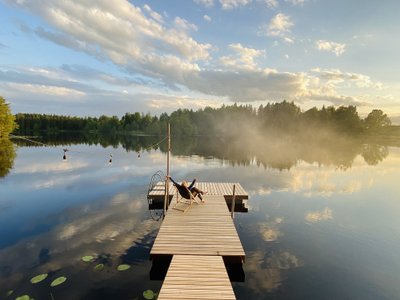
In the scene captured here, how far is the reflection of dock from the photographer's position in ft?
Result: 24.4

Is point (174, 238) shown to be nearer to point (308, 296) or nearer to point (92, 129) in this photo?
point (308, 296)

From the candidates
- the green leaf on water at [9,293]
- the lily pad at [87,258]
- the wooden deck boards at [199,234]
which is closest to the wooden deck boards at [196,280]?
the wooden deck boards at [199,234]

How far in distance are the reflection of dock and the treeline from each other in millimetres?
117800

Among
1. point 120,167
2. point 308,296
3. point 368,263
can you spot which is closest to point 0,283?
point 308,296

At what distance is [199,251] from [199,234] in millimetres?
1540

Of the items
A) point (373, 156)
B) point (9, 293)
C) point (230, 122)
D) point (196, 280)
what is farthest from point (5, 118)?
point (230, 122)

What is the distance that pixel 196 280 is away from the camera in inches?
311

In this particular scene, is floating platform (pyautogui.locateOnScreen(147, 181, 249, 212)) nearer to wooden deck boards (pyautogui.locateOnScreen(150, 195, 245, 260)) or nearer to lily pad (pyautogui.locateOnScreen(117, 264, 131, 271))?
wooden deck boards (pyautogui.locateOnScreen(150, 195, 245, 260))

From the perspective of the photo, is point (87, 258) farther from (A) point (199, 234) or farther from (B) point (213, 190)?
(B) point (213, 190)

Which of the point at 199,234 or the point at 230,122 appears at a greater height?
the point at 230,122

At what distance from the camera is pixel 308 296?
9.27 meters

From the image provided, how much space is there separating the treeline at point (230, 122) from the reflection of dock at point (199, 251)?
4638 inches

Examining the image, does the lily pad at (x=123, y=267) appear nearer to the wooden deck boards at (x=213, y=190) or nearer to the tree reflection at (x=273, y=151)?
the wooden deck boards at (x=213, y=190)

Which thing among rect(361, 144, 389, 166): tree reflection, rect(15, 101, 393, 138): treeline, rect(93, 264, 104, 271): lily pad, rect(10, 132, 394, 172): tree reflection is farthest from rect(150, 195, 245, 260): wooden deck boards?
rect(15, 101, 393, 138): treeline
